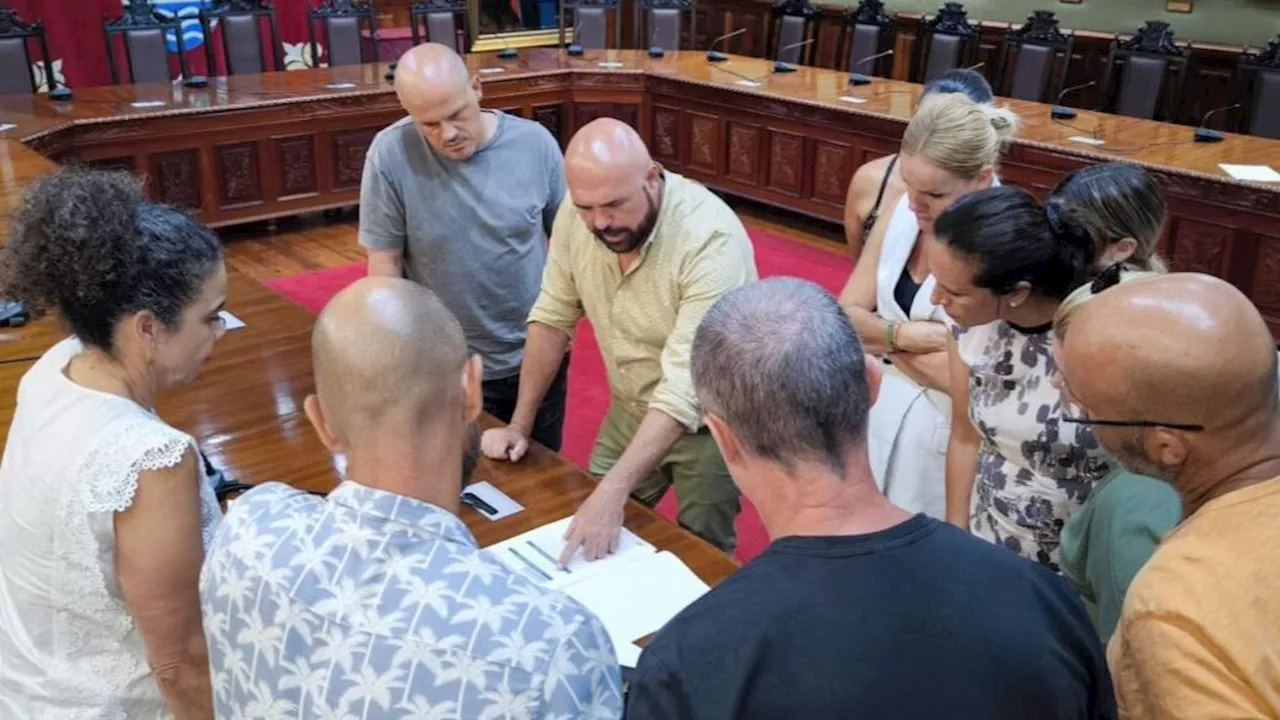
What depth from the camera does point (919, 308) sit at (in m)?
2.45

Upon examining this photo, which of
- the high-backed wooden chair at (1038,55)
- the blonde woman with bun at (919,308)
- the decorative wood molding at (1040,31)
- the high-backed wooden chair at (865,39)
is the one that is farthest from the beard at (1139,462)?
the high-backed wooden chair at (865,39)

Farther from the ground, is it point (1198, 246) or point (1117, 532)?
point (1117, 532)

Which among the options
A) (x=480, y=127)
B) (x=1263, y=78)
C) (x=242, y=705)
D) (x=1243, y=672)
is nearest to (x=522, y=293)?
(x=480, y=127)

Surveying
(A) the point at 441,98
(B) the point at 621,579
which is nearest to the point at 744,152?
(A) the point at 441,98

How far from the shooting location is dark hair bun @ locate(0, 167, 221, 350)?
1.42m

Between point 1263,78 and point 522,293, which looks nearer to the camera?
point 522,293

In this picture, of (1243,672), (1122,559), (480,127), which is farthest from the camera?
(480,127)

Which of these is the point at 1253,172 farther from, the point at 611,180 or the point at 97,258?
the point at 97,258

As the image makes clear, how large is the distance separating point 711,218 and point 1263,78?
5.14 metres

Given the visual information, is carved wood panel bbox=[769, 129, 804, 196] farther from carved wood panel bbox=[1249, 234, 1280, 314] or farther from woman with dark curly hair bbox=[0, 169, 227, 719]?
woman with dark curly hair bbox=[0, 169, 227, 719]

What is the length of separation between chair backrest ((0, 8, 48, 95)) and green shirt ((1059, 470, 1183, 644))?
643 cm

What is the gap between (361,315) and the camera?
1174mm

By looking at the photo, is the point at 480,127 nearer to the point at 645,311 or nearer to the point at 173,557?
the point at 645,311

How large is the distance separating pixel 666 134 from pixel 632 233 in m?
5.17
